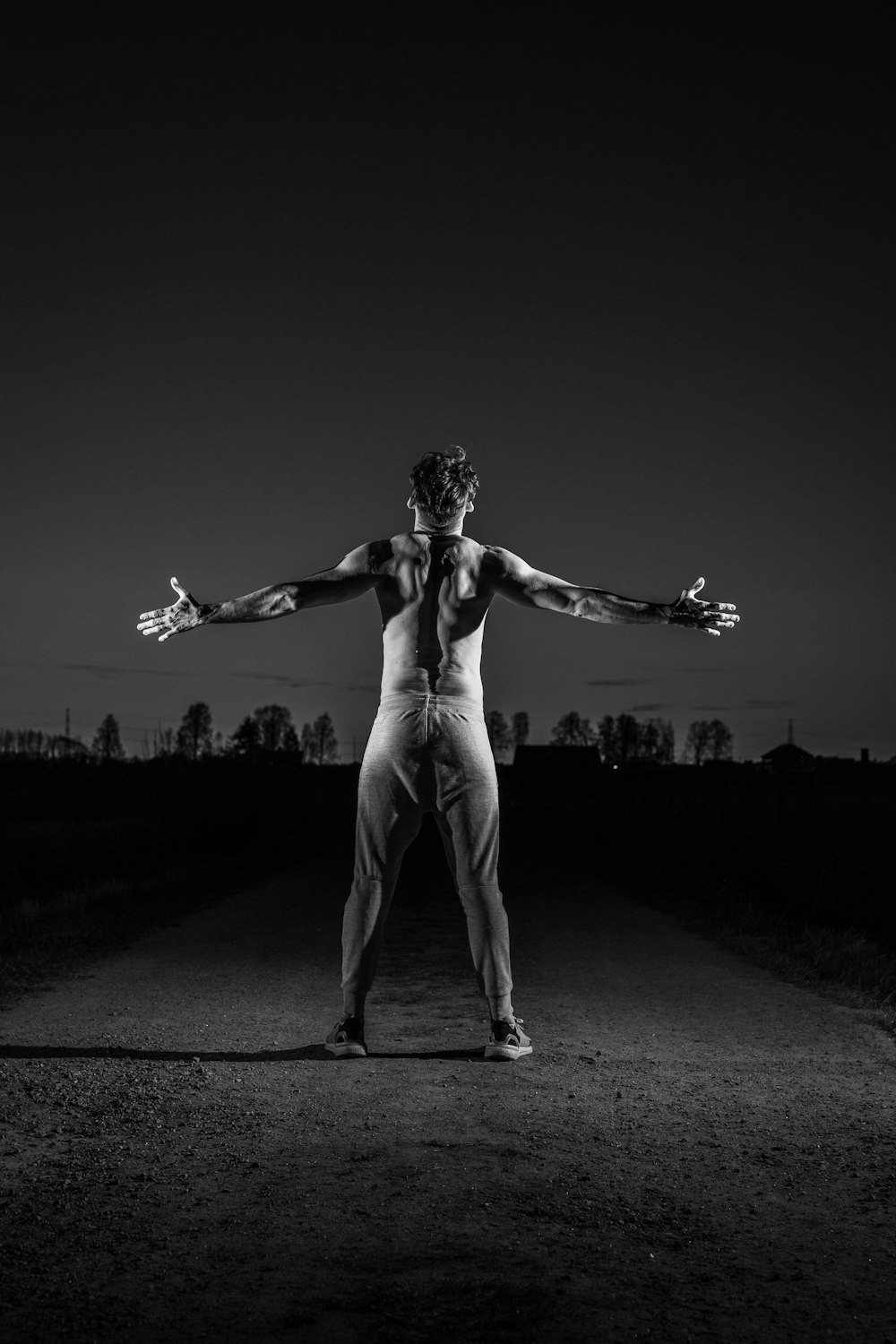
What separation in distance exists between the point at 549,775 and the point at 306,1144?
95045 millimetres

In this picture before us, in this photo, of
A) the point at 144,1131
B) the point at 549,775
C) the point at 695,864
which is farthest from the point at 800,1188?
the point at 549,775

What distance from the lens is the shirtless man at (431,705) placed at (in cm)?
581

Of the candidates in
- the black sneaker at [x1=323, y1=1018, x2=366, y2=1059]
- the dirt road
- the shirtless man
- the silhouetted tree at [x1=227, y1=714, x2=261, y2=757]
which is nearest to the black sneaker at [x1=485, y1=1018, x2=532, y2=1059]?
the shirtless man

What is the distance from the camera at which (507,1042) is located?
5.74 m

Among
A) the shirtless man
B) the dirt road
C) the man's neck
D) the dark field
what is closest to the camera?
the dirt road

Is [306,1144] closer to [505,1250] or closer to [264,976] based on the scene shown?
[505,1250]

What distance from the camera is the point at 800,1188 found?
152 inches

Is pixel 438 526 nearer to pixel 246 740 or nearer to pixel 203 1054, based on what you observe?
pixel 203 1054

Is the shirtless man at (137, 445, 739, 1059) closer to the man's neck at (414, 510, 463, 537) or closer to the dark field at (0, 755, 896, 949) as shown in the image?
the man's neck at (414, 510, 463, 537)

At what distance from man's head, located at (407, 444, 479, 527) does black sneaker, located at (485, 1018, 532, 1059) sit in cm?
245

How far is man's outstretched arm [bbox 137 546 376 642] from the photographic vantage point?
590cm

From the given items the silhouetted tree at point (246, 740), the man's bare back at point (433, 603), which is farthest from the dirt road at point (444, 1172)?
the silhouetted tree at point (246, 740)

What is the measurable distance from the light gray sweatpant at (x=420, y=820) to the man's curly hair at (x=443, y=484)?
978mm

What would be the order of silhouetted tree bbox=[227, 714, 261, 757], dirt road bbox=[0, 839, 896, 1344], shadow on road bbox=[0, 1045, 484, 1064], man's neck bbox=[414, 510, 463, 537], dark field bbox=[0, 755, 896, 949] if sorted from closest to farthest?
dirt road bbox=[0, 839, 896, 1344], shadow on road bbox=[0, 1045, 484, 1064], man's neck bbox=[414, 510, 463, 537], dark field bbox=[0, 755, 896, 949], silhouetted tree bbox=[227, 714, 261, 757]
